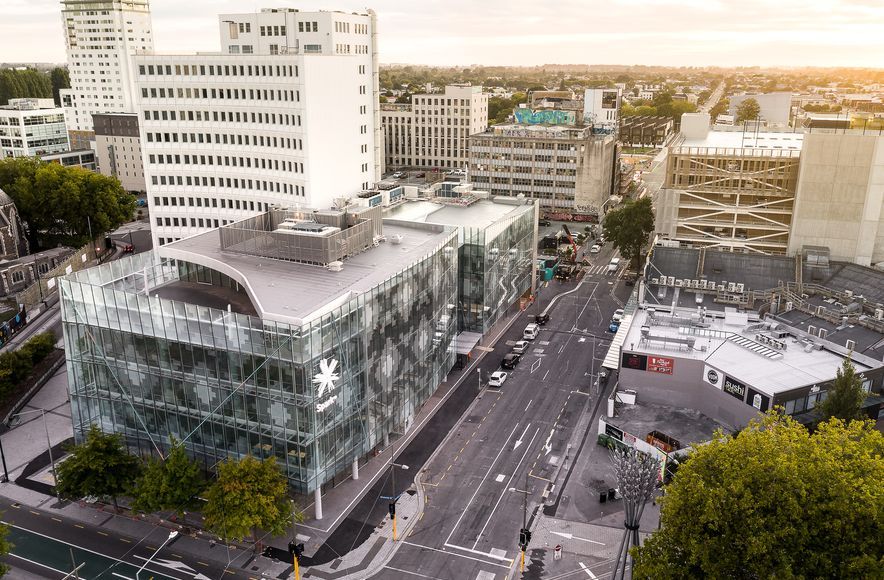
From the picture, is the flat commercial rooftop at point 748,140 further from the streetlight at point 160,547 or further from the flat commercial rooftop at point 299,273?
the streetlight at point 160,547

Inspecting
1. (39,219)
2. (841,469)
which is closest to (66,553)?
(841,469)

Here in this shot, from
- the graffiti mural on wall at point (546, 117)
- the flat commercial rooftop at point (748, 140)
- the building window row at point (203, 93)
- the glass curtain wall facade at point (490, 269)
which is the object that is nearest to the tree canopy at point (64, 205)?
the building window row at point (203, 93)

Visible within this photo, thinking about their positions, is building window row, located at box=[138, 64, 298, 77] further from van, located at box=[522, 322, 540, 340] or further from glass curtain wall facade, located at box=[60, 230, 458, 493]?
van, located at box=[522, 322, 540, 340]

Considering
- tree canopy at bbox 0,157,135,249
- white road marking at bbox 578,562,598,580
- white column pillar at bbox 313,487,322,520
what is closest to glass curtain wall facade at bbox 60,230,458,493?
white column pillar at bbox 313,487,322,520

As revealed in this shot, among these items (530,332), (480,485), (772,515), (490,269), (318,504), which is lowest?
(480,485)

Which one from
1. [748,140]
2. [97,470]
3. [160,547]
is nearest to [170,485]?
[160,547]

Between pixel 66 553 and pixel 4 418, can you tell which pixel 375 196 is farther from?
pixel 66 553

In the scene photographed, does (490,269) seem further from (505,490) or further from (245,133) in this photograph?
(245,133)
